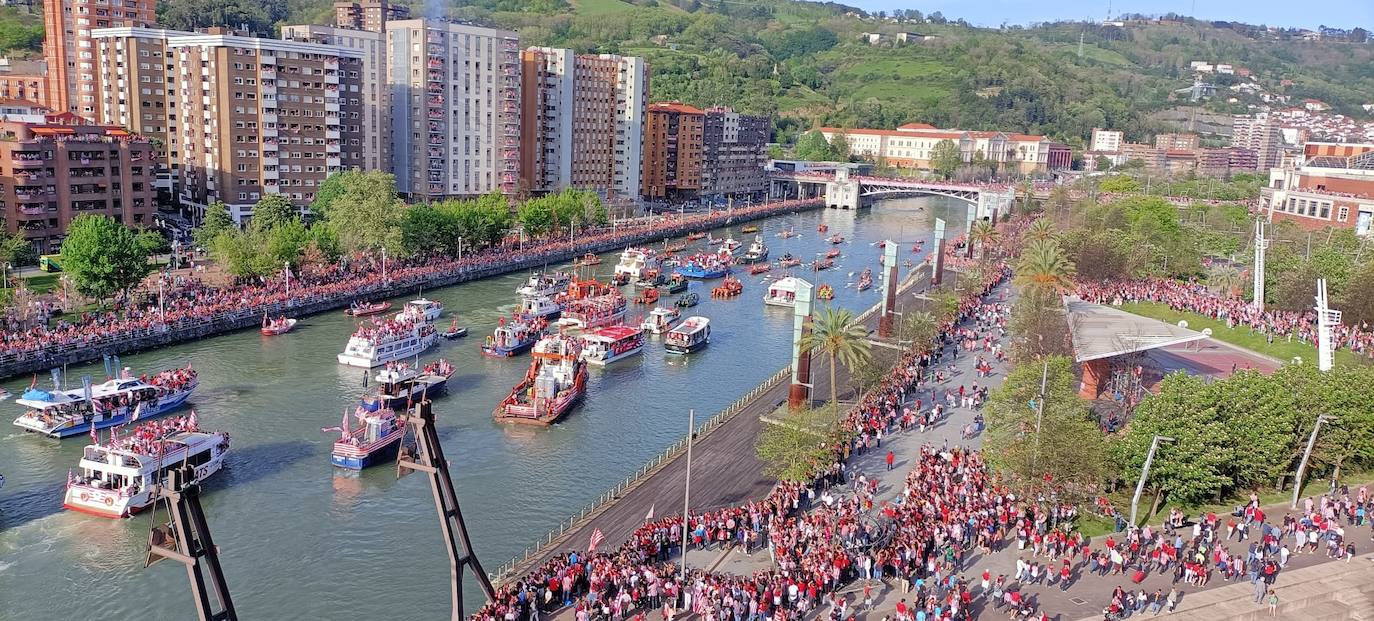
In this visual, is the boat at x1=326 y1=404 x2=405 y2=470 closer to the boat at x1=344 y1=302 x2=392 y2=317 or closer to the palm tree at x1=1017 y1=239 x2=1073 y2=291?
the boat at x1=344 y1=302 x2=392 y2=317

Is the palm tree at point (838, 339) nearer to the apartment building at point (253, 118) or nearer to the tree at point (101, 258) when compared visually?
the tree at point (101, 258)

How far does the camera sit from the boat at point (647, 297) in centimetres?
7588

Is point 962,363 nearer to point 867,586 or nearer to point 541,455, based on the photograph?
point 541,455

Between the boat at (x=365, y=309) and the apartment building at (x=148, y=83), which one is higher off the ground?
the apartment building at (x=148, y=83)

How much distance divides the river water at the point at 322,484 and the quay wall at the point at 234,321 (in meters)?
0.93

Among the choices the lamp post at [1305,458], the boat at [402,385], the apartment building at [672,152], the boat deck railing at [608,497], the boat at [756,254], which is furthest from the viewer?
the apartment building at [672,152]

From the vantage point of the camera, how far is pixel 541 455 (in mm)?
41781

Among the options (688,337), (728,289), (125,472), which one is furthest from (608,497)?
(728,289)

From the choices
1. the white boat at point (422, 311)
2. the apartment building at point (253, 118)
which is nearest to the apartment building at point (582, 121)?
the apartment building at point (253, 118)

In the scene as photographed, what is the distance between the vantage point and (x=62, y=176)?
7394cm

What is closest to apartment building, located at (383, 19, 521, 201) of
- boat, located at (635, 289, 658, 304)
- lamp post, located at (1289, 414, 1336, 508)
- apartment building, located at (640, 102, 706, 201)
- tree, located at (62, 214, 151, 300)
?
apartment building, located at (640, 102, 706, 201)

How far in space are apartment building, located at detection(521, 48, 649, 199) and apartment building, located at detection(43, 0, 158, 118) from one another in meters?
43.8

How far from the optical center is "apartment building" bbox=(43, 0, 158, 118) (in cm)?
10412

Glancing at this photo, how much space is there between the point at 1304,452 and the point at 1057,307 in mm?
20109
